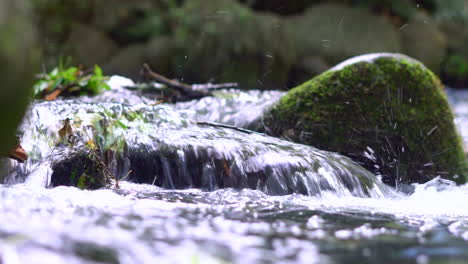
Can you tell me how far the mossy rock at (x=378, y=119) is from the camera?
432 centimetres

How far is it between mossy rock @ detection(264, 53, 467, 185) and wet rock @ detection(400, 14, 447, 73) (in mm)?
8775

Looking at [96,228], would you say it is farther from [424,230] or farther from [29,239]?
[424,230]

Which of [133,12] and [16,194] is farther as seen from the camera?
[133,12]

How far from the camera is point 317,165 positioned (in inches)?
139

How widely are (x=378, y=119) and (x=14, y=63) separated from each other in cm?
334

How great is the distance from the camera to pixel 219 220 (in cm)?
202

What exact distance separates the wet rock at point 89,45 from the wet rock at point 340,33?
4292 mm

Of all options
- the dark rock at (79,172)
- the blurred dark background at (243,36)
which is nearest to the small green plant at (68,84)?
the dark rock at (79,172)

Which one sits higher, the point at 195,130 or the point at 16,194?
the point at 195,130


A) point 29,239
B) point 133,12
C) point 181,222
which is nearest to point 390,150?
point 181,222

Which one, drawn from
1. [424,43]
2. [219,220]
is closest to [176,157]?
[219,220]

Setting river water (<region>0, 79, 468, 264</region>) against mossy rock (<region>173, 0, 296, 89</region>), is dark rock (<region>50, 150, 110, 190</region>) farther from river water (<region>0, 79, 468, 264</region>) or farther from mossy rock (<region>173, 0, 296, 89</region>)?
mossy rock (<region>173, 0, 296, 89</region>)

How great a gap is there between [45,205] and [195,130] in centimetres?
176

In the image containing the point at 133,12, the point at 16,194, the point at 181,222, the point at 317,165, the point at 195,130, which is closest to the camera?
the point at 181,222
